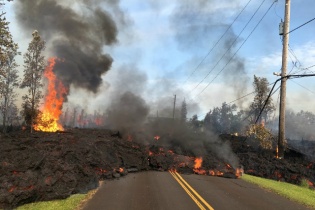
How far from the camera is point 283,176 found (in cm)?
2391

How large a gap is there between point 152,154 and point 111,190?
406 inches

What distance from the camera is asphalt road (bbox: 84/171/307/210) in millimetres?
10367

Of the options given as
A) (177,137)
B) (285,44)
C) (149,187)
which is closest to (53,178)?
(149,187)

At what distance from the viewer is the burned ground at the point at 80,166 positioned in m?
11.1

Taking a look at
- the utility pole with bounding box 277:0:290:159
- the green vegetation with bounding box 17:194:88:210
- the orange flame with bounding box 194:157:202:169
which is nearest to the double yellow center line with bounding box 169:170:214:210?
the green vegetation with bounding box 17:194:88:210

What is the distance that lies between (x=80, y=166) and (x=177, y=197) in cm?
537

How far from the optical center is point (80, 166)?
14758 millimetres

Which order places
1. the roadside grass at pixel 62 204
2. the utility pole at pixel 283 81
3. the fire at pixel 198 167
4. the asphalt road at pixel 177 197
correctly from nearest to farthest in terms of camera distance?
the roadside grass at pixel 62 204 < the asphalt road at pixel 177 197 < the fire at pixel 198 167 < the utility pole at pixel 283 81

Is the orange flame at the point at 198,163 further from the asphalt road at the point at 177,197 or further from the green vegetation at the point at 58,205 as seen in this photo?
the green vegetation at the point at 58,205

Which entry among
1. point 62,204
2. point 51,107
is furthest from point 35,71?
point 62,204

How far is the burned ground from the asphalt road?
4.80 feet

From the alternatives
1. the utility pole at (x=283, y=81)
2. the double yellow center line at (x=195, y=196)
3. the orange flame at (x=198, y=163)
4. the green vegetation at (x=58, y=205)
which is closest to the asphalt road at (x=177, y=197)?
the double yellow center line at (x=195, y=196)

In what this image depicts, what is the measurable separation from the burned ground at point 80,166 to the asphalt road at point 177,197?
1.46 meters

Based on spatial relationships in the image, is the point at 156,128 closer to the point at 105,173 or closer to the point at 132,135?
the point at 132,135
